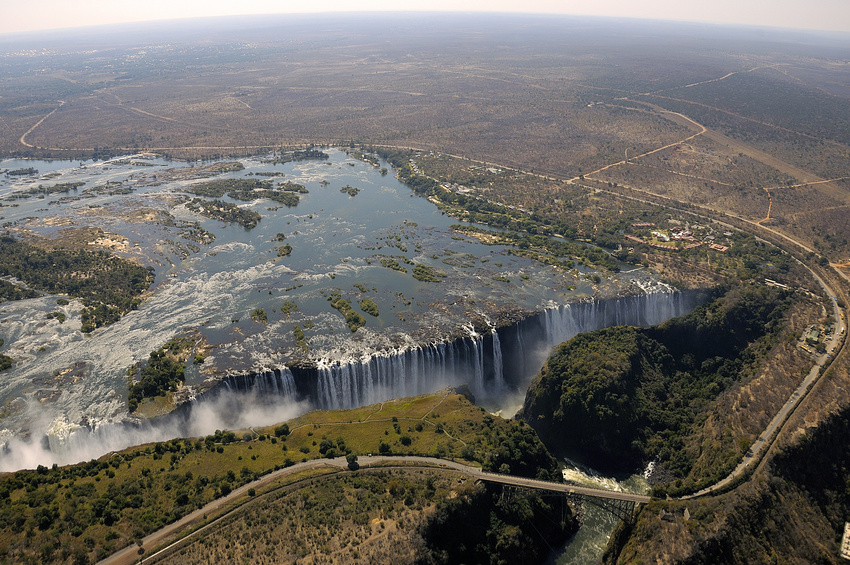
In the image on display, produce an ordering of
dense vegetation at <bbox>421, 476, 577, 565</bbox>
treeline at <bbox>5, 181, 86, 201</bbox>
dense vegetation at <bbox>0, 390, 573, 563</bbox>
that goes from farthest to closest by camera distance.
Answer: treeline at <bbox>5, 181, 86, 201</bbox> → dense vegetation at <bbox>421, 476, 577, 565</bbox> → dense vegetation at <bbox>0, 390, 573, 563</bbox>

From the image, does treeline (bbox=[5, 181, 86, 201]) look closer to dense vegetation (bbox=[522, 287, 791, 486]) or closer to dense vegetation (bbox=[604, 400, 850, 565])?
dense vegetation (bbox=[522, 287, 791, 486])

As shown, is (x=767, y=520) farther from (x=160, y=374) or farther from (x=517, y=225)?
(x=517, y=225)

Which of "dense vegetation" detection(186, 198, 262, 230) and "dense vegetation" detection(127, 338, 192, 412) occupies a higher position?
"dense vegetation" detection(186, 198, 262, 230)

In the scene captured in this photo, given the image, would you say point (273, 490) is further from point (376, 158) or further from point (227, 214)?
point (376, 158)

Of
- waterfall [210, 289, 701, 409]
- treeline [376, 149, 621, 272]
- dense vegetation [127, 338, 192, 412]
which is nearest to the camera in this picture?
dense vegetation [127, 338, 192, 412]

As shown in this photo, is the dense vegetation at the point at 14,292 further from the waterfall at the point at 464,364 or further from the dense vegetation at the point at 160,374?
the waterfall at the point at 464,364

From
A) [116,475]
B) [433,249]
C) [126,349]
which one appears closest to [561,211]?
[433,249]

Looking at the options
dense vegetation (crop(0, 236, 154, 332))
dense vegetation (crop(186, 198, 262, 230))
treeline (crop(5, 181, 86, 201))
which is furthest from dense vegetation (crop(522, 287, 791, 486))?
treeline (crop(5, 181, 86, 201))

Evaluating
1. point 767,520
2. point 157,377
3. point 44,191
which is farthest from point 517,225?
point 44,191
